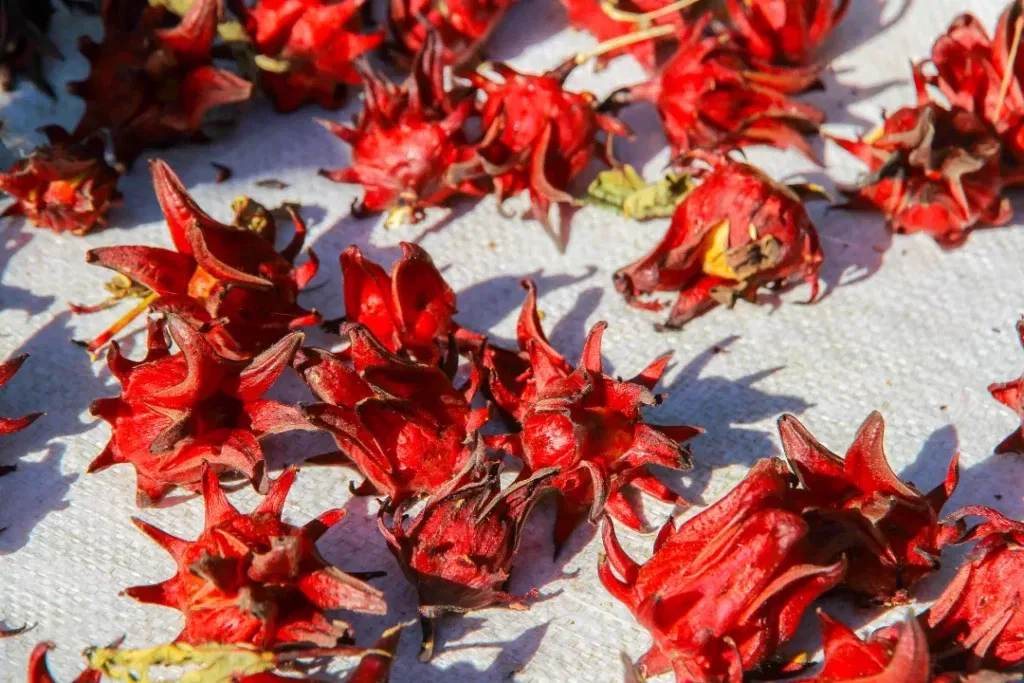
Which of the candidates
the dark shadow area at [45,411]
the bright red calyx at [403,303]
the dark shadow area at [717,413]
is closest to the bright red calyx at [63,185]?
the dark shadow area at [45,411]

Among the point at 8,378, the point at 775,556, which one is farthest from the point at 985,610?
the point at 8,378

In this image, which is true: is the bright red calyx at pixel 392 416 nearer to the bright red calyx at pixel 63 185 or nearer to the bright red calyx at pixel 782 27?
the bright red calyx at pixel 63 185

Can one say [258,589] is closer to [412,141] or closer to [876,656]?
[876,656]

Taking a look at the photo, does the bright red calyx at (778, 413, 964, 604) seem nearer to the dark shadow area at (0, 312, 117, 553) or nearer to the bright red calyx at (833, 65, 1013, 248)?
the bright red calyx at (833, 65, 1013, 248)

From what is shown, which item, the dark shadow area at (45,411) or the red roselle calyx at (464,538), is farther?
the dark shadow area at (45,411)

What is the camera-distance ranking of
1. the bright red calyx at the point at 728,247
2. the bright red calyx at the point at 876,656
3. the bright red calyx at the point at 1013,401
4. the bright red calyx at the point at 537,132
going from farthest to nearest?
1. the bright red calyx at the point at 537,132
2. the bright red calyx at the point at 728,247
3. the bright red calyx at the point at 1013,401
4. the bright red calyx at the point at 876,656

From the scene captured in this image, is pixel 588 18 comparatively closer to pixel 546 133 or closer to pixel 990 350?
pixel 546 133

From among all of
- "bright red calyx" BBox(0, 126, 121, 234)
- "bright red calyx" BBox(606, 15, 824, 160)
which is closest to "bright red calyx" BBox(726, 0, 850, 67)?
"bright red calyx" BBox(606, 15, 824, 160)
